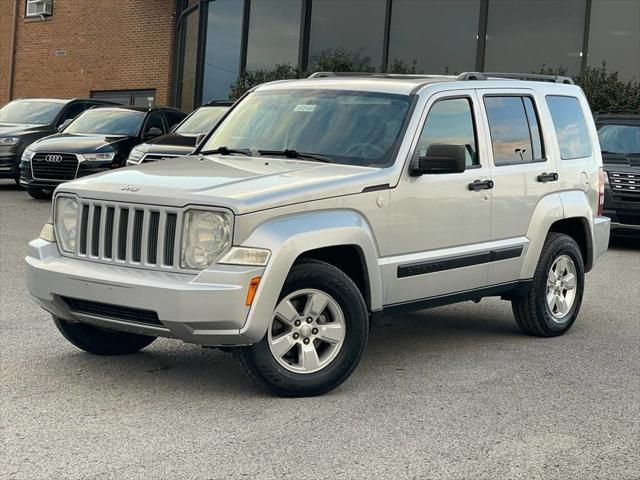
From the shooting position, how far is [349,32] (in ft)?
→ 71.7

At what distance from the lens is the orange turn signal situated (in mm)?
5195

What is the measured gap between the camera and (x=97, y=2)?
91.4ft

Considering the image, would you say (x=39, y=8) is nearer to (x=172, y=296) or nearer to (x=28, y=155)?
(x=28, y=155)

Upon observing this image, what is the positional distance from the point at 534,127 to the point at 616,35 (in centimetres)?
1289

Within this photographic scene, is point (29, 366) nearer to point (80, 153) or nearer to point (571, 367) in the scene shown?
point (571, 367)

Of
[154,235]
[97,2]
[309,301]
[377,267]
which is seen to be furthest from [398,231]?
[97,2]

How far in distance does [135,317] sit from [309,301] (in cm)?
95

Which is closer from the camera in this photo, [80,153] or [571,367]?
[571,367]

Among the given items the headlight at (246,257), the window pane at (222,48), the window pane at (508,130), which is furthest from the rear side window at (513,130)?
the window pane at (222,48)

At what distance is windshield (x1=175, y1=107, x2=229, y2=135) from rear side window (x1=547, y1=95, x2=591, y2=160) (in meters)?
Result: 7.38

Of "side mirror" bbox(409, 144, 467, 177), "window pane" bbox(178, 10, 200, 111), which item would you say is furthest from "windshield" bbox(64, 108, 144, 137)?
"side mirror" bbox(409, 144, 467, 177)

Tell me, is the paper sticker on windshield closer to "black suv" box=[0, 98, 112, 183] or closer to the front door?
the front door

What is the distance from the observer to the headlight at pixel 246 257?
17.1 feet

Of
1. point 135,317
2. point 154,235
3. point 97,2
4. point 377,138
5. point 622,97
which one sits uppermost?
point 97,2
